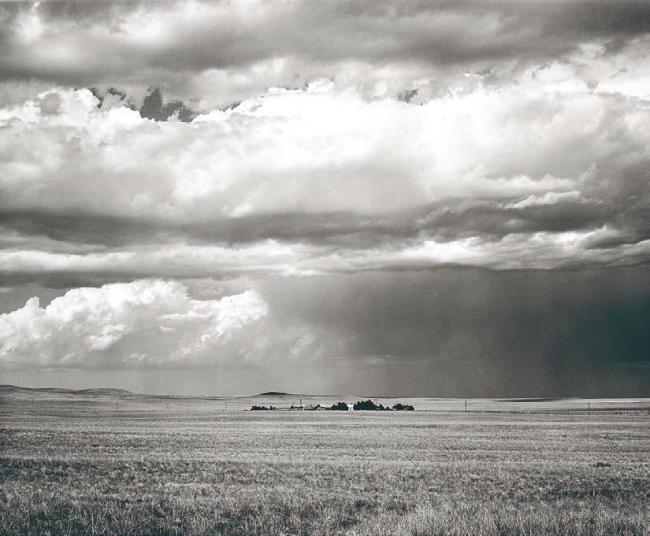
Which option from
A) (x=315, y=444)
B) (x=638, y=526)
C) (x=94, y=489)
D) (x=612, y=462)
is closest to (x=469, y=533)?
(x=638, y=526)

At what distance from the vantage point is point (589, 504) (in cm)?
1977

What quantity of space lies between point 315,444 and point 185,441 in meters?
8.67

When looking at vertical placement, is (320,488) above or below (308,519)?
below

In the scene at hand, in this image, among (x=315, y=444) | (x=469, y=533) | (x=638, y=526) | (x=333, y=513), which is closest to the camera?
(x=469, y=533)

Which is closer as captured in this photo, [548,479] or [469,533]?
[469,533]

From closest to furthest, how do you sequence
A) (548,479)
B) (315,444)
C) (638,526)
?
(638,526) → (548,479) → (315,444)

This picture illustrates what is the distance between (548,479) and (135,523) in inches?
668

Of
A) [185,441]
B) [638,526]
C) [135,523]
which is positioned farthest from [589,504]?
[185,441]

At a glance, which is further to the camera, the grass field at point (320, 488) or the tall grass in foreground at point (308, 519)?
the grass field at point (320, 488)

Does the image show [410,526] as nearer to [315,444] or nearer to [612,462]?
[612,462]

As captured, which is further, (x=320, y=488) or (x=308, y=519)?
(x=320, y=488)

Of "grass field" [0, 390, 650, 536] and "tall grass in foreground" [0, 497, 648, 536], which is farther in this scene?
"grass field" [0, 390, 650, 536]

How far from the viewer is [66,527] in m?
15.9

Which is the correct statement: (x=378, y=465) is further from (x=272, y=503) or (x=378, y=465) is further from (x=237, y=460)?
(x=272, y=503)
